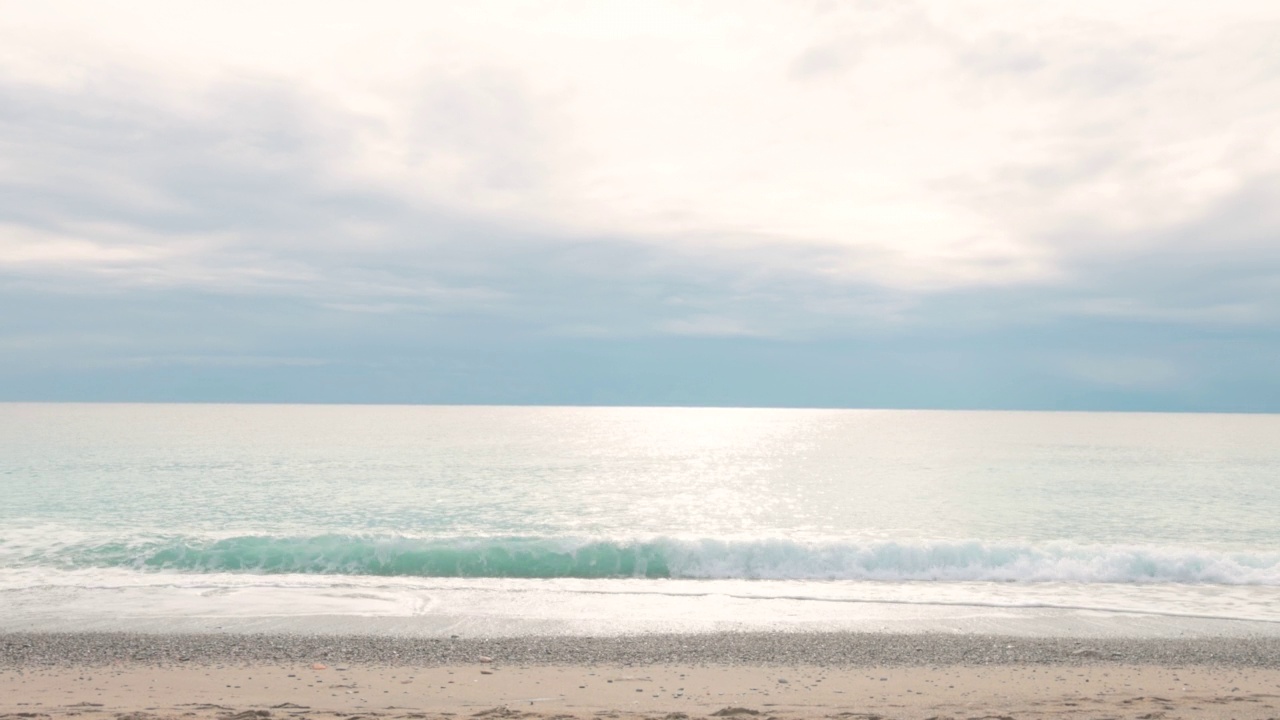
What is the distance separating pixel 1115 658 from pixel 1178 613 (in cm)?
524

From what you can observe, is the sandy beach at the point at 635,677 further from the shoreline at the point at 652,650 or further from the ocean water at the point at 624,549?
the ocean water at the point at 624,549

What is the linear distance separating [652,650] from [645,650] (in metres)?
0.11

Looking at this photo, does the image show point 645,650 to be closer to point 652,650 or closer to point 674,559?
point 652,650

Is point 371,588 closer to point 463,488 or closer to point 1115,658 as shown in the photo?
point 1115,658

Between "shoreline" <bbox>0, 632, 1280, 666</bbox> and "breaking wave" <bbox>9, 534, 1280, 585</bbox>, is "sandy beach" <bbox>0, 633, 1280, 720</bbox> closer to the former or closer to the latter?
"shoreline" <bbox>0, 632, 1280, 666</bbox>

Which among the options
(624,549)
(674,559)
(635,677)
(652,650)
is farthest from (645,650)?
(624,549)

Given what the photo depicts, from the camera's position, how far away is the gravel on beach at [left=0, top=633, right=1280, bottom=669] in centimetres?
1181

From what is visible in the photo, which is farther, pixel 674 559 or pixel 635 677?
pixel 674 559

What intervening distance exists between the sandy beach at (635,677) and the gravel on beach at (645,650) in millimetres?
44

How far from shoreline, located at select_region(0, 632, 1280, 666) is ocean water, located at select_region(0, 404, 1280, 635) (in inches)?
32.0

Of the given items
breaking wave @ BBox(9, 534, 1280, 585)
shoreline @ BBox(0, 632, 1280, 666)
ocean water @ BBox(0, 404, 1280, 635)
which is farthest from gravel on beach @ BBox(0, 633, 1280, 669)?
breaking wave @ BBox(9, 534, 1280, 585)

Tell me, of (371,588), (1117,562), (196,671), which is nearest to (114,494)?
(371,588)

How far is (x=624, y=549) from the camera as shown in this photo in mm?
22688

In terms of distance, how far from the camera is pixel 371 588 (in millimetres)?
18188
